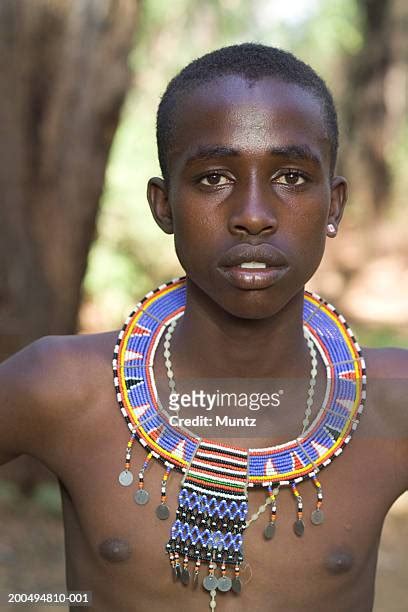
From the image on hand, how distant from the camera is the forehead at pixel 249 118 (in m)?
1.91

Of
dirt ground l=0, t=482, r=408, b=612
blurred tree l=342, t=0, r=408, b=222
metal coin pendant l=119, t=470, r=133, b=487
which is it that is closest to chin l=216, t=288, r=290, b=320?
metal coin pendant l=119, t=470, r=133, b=487

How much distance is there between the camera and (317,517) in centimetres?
210

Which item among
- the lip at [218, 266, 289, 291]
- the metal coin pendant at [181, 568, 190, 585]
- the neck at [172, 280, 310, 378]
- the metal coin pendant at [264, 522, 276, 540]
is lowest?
the metal coin pendant at [181, 568, 190, 585]

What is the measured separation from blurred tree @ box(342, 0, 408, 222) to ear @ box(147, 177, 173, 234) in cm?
1204

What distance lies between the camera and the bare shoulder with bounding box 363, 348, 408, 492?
2.19 metres

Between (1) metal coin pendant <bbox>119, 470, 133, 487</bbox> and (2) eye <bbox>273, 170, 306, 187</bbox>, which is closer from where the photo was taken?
(2) eye <bbox>273, 170, 306, 187</bbox>

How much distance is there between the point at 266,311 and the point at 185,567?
0.64m

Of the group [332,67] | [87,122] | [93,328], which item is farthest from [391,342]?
[332,67]

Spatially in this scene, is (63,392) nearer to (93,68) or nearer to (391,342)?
(93,68)

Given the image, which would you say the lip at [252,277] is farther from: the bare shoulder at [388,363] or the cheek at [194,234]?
the bare shoulder at [388,363]

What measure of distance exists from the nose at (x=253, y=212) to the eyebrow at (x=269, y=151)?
0.08m

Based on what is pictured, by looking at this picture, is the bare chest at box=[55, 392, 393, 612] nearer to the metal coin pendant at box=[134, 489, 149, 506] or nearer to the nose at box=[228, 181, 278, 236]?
the metal coin pendant at box=[134, 489, 149, 506]

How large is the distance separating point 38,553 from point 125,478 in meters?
2.90

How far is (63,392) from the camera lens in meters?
2.12
